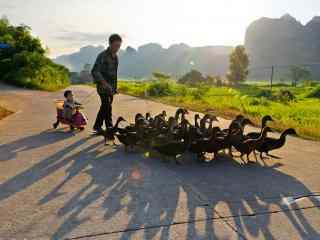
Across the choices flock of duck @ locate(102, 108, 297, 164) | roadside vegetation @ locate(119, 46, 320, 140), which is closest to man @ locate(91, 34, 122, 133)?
flock of duck @ locate(102, 108, 297, 164)

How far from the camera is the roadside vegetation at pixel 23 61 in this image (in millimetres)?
34956

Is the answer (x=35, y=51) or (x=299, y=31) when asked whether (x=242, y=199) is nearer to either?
(x=35, y=51)

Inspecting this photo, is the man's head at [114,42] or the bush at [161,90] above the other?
the man's head at [114,42]

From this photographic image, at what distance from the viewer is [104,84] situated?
8625 mm

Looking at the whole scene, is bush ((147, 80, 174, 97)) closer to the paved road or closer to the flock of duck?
the flock of duck

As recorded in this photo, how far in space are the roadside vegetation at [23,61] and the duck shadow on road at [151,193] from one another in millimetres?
28832

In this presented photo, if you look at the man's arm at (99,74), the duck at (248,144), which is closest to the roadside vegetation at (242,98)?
the duck at (248,144)

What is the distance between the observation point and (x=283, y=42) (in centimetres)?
17375

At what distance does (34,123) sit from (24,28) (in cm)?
3520

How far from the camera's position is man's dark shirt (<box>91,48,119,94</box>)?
869cm

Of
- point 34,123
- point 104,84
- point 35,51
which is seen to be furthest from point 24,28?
point 104,84

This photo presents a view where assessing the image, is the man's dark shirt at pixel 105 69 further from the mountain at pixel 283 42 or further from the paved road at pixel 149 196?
the mountain at pixel 283 42

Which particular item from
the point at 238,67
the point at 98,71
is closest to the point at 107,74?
the point at 98,71

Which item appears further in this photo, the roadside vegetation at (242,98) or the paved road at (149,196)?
the roadside vegetation at (242,98)
